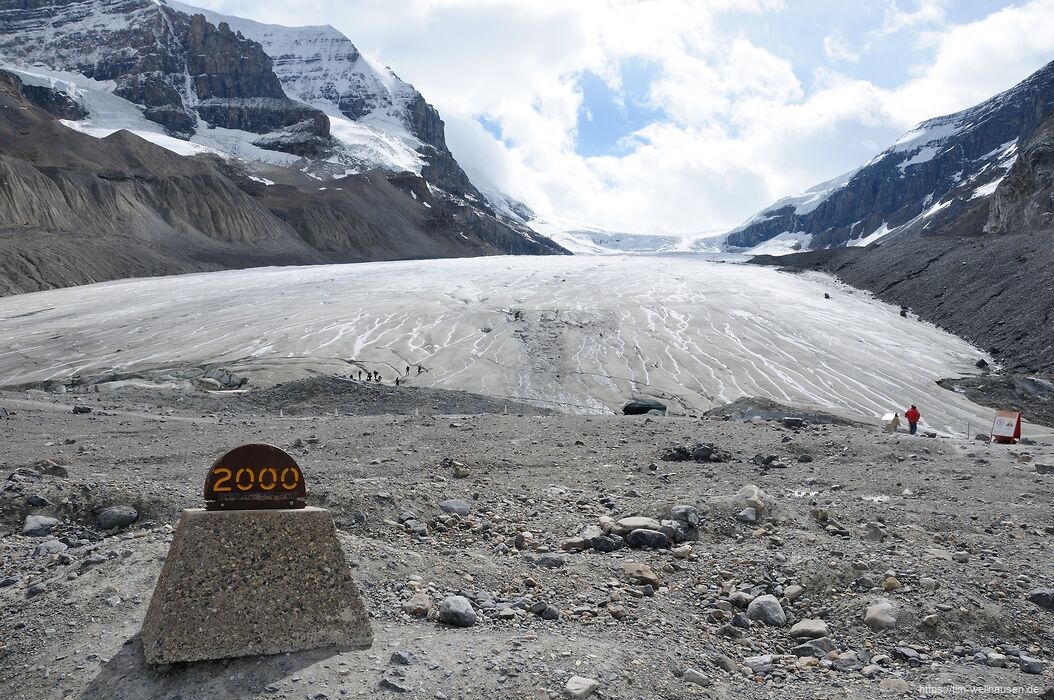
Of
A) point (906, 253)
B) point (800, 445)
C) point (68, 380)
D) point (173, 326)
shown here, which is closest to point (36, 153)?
point (173, 326)

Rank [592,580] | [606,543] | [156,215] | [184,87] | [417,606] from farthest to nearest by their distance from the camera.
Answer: [184,87] < [156,215] < [606,543] < [592,580] < [417,606]

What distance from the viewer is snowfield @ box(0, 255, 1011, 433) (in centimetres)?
2528

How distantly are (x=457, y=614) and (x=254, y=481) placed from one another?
1.32 m

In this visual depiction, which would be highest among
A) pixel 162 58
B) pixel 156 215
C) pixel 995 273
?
pixel 162 58

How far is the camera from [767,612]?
470cm

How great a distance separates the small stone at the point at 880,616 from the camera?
4.56 m

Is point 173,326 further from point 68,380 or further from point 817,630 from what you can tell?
point 817,630

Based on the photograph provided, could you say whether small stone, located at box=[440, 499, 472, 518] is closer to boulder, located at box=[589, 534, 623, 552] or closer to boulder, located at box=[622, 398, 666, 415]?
boulder, located at box=[589, 534, 623, 552]

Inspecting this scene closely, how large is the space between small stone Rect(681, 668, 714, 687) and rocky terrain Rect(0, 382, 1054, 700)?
0.04 feet

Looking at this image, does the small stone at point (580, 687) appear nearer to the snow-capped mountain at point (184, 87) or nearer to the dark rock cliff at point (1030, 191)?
the dark rock cliff at point (1030, 191)

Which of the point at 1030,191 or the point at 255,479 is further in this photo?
the point at 1030,191

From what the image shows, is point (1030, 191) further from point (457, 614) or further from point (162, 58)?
point (162, 58)

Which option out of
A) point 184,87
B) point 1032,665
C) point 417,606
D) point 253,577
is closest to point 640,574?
point 417,606

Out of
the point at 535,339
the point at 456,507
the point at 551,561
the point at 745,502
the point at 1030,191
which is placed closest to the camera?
the point at 551,561
